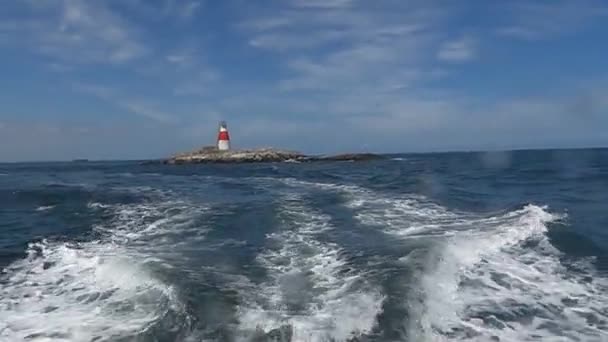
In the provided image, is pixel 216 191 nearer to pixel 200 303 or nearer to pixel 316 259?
pixel 316 259

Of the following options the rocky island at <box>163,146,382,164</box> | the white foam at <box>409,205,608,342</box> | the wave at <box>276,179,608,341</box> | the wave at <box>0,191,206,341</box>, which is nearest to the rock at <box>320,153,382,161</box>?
the rocky island at <box>163,146,382,164</box>

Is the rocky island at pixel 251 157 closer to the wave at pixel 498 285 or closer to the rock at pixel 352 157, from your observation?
the rock at pixel 352 157

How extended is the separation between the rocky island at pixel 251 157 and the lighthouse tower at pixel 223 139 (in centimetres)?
96

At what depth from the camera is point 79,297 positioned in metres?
8.59

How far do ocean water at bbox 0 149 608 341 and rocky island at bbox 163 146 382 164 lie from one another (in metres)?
60.0

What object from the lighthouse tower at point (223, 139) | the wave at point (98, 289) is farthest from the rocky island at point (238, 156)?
the wave at point (98, 289)

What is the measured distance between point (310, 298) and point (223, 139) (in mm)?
76988

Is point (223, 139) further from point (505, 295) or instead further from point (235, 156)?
point (505, 295)

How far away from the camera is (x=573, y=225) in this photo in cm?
1409

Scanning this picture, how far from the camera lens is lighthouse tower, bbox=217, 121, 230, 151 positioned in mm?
82581

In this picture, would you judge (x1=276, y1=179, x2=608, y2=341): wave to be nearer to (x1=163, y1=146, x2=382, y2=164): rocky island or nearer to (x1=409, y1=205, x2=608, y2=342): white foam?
(x1=409, y1=205, x2=608, y2=342): white foam

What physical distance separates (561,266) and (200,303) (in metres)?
6.88

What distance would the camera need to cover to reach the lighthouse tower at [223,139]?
271ft

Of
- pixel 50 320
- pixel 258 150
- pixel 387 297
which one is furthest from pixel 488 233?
pixel 258 150
